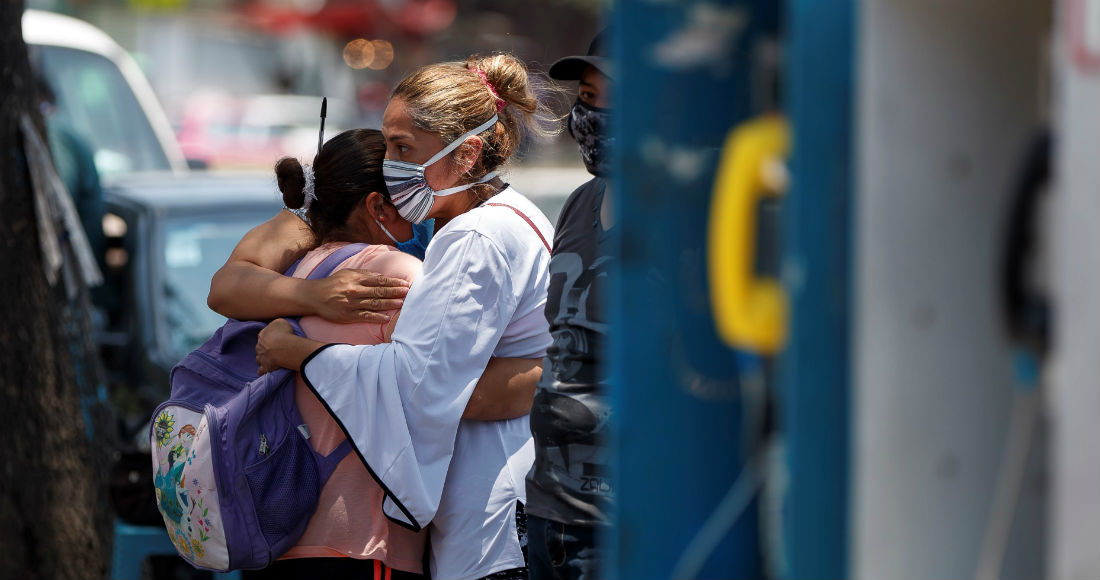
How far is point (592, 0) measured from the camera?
2138 cm

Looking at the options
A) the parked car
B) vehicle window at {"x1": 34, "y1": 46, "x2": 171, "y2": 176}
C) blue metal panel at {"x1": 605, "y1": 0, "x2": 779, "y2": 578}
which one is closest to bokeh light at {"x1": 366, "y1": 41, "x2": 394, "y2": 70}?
vehicle window at {"x1": 34, "y1": 46, "x2": 171, "y2": 176}

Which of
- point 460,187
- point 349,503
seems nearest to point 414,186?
point 460,187

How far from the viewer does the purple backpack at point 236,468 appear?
2.57 metres

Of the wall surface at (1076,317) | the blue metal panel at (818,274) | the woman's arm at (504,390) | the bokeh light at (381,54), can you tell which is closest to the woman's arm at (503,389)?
the woman's arm at (504,390)

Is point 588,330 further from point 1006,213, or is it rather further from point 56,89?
point 56,89

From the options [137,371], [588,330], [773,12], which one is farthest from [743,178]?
[137,371]

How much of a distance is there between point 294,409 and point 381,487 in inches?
10.5

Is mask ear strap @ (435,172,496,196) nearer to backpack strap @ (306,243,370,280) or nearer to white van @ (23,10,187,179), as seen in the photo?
backpack strap @ (306,243,370,280)

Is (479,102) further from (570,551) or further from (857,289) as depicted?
(857,289)

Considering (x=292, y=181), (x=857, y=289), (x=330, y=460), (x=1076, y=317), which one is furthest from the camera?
(x=292, y=181)

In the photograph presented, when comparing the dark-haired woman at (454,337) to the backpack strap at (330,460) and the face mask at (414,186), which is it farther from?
the backpack strap at (330,460)

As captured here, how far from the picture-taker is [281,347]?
261 cm

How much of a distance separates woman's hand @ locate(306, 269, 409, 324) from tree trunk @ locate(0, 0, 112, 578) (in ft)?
4.30

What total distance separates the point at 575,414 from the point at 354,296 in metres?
0.53
